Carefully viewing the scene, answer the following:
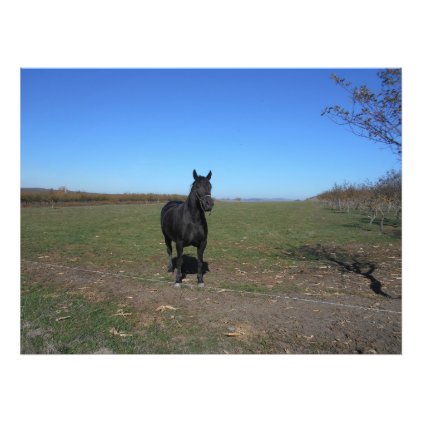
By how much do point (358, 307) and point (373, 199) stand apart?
→ 23.0 metres

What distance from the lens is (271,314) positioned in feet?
18.9

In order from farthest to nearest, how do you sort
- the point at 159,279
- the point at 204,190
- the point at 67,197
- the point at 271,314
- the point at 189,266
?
the point at 67,197, the point at 189,266, the point at 159,279, the point at 204,190, the point at 271,314

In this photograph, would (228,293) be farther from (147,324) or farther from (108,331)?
(108,331)

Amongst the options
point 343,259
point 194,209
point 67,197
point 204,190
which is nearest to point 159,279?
point 194,209

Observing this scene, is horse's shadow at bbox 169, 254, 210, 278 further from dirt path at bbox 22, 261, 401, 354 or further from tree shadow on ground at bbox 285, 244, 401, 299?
tree shadow on ground at bbox 285, 244, 401, 299

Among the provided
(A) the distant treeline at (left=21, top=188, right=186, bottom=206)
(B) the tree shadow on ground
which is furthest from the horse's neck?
(A) the distant treeline at (left=21, top=188, right=186, bottom=206)

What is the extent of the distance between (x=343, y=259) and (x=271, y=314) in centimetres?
700

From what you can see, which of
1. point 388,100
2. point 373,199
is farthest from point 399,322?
point 373,199

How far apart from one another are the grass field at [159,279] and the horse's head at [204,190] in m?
2.30

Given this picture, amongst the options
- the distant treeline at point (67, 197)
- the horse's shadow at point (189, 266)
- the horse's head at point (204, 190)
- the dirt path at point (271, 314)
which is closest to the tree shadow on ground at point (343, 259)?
the dirt path at point (271, 314)

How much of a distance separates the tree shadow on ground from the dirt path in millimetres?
1445

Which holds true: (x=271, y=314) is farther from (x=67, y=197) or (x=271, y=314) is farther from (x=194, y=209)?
(x=67, y=197)

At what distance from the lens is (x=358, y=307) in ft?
20.1

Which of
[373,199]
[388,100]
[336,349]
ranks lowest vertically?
[336,349]
